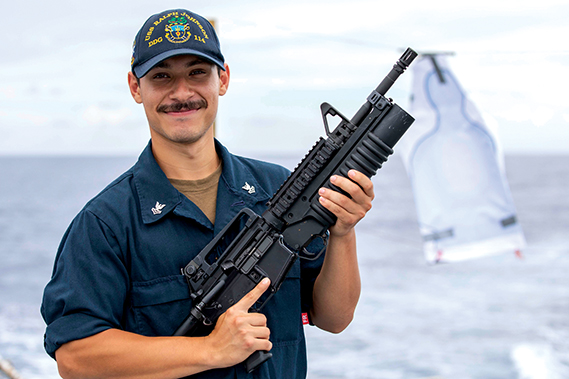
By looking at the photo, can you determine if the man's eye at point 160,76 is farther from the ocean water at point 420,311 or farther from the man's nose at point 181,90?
the ocean water at point 420,311

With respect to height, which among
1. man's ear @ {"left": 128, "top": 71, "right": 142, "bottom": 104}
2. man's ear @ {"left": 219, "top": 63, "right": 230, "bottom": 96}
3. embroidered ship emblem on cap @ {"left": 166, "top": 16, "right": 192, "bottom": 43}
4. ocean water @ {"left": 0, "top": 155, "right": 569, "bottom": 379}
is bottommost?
ocean water @ {"left": 0, "top": 155, "right": 569, "bottom": 379}

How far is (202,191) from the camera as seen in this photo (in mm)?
1714

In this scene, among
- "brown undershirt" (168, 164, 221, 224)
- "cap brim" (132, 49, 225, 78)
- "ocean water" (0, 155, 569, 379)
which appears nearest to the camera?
"cap brim" (132, 49, 225, 78)

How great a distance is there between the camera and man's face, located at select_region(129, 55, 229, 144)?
5.15 ft

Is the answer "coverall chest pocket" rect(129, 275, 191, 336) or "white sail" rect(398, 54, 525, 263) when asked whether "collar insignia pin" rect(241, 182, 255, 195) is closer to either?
"coverall chest pocket" rect(129, 275, 191, 336)

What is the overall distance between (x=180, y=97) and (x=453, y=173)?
3.46 metres

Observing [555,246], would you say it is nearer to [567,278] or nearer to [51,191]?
[567,278]

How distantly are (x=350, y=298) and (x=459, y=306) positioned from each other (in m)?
12.3

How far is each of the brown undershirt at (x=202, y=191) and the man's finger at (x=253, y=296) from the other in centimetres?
27

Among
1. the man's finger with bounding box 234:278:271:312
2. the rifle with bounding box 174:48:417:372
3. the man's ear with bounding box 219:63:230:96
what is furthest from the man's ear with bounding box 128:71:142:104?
the man's finger with bounding box 234:278:271:312

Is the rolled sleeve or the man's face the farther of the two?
the man's face

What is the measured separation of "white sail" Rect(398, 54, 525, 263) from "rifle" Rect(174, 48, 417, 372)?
3012mm

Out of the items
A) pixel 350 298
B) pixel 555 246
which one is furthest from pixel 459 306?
pixel 350 298

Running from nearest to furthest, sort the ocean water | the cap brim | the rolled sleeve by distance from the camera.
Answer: the rolled sleeve < the cap brim < the ocean water
